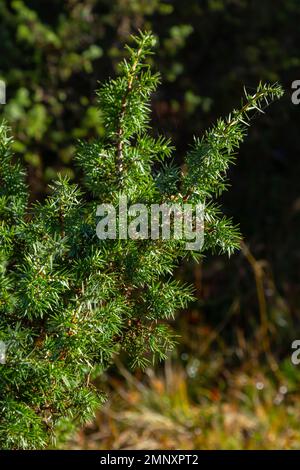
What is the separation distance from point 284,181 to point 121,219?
2.78m

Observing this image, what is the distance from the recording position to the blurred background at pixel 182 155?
3592mm

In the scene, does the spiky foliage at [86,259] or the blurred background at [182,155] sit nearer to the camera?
the spiky foliage at [86,259]

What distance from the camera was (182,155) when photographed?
368 cm

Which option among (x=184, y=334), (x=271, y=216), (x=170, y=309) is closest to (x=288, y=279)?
(x=271, y=216)

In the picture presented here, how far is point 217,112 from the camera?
412 centimetres

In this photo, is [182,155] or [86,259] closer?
[86,259]

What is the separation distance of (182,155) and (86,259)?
1929 millimetres

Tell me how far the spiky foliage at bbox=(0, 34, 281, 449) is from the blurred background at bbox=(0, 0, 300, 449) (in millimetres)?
1501

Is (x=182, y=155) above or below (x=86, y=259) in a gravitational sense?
above

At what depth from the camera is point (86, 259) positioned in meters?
1.82

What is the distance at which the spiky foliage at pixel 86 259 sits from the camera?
1.79m

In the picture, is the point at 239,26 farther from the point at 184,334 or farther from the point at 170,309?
the point at 170,309

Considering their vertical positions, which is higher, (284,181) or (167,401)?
(284,181)

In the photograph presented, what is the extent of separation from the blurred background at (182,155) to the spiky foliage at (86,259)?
1.50m
